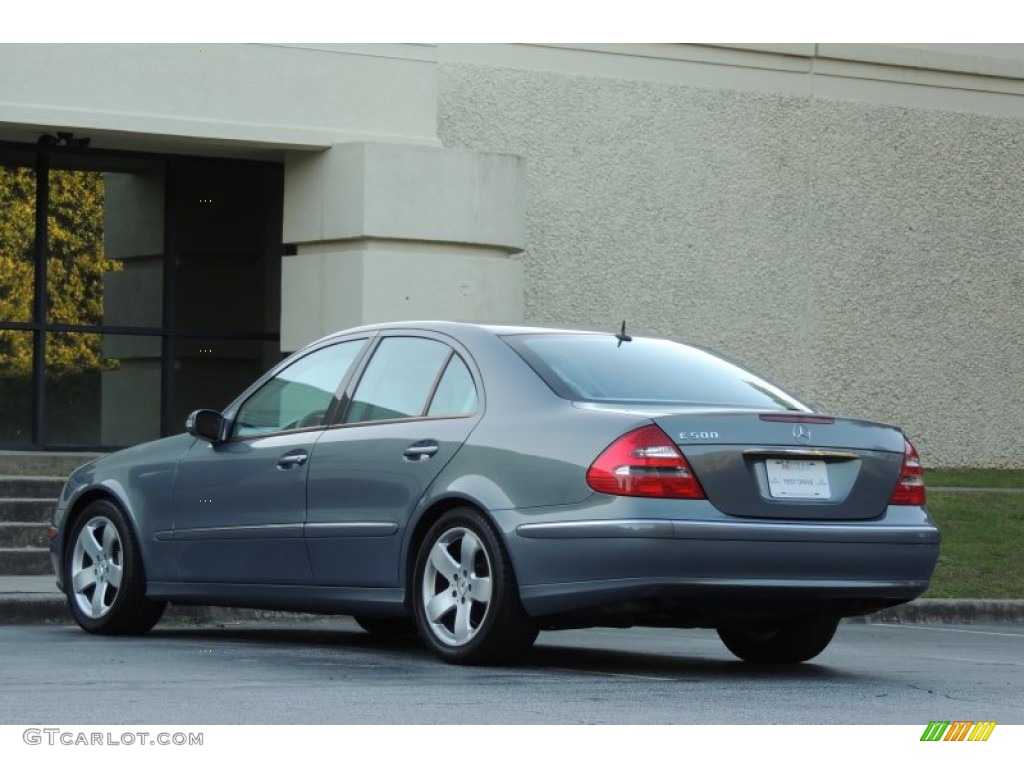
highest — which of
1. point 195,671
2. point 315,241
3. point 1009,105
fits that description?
point 1009,105

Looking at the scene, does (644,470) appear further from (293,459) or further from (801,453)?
(293,459)

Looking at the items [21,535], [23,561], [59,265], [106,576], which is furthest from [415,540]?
[59,265]

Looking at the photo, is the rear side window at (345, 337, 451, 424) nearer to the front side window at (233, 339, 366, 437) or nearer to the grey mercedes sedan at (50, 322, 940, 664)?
the grey mercedes sedan at (50, 322, 940, 664)

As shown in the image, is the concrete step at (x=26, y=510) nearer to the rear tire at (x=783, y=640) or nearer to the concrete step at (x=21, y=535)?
the concrete step at (x=21, y=535)

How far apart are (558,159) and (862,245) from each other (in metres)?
3.56

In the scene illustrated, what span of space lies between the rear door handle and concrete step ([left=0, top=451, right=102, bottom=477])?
27.6 ft

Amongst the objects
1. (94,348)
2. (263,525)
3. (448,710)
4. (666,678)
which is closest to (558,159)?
(94,348)

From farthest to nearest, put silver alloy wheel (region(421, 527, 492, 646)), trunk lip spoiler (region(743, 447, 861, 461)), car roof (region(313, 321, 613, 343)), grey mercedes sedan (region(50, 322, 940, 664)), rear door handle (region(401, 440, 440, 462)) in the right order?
car roof (region(313, 321, 613, 343)), rear door handle (region(401, 440, 440, 462)), silver alloy wheel (region(421, 527, 492, 646)), trunk lip spoiler (region(743, 447, 861, 461)), grey mercedes sedan (region(50, 322, 940, 664))

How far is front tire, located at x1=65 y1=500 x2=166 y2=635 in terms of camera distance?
396 inches

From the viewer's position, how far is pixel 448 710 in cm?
680

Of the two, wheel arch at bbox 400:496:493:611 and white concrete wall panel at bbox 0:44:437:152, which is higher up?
white concrete wall panel at bbox 0:44:437:152
